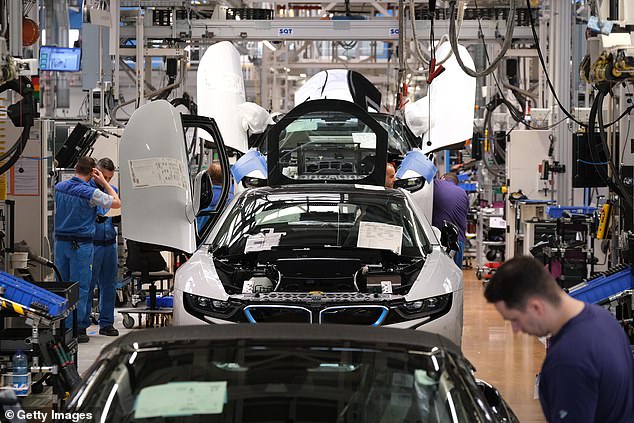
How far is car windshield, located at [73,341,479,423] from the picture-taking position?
10.0ft

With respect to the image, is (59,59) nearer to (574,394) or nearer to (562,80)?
(562,80)

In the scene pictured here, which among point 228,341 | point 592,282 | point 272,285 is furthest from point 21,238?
point 228,341

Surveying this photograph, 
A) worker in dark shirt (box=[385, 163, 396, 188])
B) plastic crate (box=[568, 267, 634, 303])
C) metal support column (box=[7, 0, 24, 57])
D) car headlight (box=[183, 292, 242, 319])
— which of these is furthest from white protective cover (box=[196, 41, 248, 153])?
plastic crate (box=[568, 267, 634, 303])

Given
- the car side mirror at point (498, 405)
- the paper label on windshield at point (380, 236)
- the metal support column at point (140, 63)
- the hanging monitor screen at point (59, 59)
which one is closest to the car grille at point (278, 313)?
the paper label on windshield at point (380, 236)

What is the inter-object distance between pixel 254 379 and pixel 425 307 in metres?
3.29

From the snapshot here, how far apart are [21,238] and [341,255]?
12.4ft

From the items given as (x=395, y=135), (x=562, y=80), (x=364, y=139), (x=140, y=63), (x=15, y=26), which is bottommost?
(x=364, y=139)

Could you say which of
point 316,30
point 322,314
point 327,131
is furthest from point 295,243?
point 316,30

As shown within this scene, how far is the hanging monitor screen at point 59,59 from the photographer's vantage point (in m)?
14.1

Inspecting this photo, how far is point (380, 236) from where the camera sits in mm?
6926

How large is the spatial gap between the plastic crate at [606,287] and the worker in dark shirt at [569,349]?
3.68 metres

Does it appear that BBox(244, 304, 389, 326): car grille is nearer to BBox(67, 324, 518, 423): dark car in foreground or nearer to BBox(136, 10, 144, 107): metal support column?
BBox(67, 324, 518, 423): dark car in foreground

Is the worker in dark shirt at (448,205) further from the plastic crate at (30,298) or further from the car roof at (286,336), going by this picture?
the car roof at (286,336)

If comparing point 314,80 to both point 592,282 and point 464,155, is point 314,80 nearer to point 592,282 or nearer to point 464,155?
point 592,282
